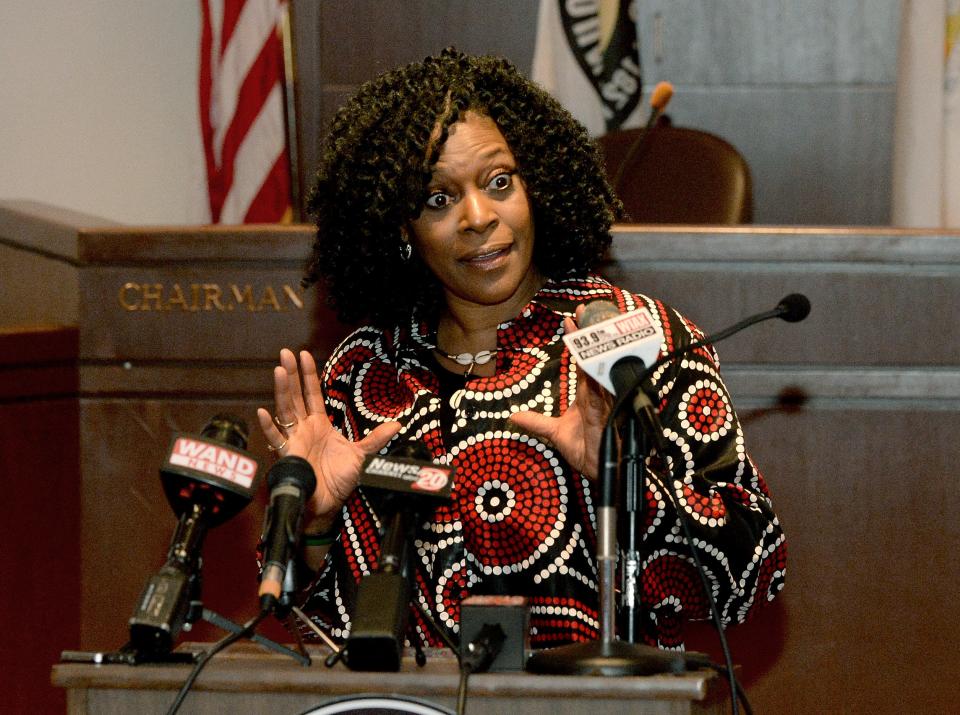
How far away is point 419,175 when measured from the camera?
81.0 inches

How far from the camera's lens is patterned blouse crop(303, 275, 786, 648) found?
6.19 feet

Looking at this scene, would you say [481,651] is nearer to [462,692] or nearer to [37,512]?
[462,692]

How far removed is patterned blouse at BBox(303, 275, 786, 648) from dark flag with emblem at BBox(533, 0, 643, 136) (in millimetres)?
2500

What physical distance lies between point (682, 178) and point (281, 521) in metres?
2.20

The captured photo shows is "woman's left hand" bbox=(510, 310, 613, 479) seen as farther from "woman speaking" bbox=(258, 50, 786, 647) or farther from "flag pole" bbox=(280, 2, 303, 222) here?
"flag pole" bbox=(280, 2, 303, 222)

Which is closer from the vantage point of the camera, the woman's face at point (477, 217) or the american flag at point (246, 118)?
the woman's face at point (477, 217)

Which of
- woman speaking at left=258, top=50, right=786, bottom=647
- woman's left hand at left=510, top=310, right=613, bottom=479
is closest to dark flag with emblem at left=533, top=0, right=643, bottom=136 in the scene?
woman speaking at left=258, top=50, right=786, bottom=647

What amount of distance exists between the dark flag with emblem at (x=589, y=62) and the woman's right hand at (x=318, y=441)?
2677 mm

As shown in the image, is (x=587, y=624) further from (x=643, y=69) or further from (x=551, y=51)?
(x=643, y=69)

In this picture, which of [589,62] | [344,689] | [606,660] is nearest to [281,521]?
[344,689]

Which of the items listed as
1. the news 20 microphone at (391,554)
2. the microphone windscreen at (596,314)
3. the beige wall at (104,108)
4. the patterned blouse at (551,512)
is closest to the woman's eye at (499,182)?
the patterned blouse at (551,512)

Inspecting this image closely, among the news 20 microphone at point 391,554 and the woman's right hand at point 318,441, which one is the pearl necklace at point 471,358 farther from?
the news 20 microphone at point 391,554

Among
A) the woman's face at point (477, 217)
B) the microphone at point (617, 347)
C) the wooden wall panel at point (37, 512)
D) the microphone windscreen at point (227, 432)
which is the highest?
the woman's face at point (477, 217)

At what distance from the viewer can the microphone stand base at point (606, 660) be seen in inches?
53.1
